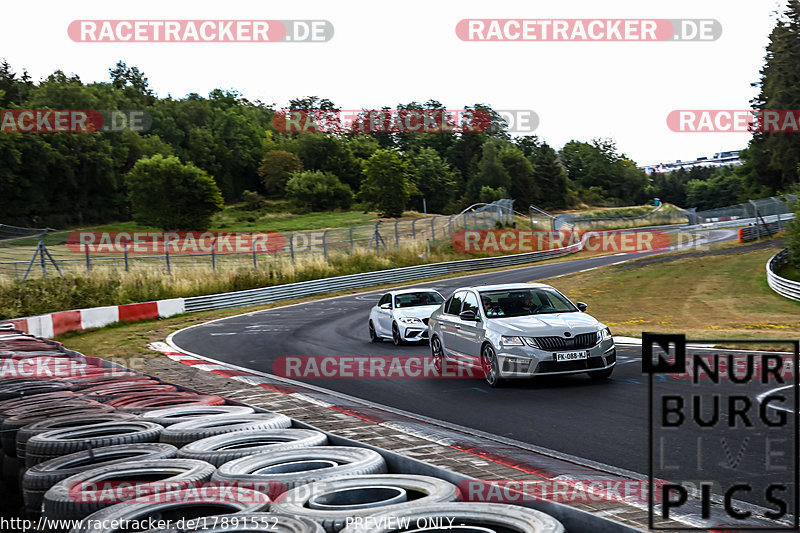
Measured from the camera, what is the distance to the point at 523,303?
482 inches

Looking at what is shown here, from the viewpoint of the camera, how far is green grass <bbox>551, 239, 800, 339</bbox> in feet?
64.6

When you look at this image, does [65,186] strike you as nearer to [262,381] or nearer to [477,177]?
[477,177]

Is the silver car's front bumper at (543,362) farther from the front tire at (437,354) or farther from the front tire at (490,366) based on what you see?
the front tire at (437,354)

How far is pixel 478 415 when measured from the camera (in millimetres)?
9445

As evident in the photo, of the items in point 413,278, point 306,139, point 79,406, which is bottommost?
point 413,278

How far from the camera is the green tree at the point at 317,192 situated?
4171 inches

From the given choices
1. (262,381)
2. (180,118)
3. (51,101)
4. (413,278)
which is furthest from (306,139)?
(262,381)

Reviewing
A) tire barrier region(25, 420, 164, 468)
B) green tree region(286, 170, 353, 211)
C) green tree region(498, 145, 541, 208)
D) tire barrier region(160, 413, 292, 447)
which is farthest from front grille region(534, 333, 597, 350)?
green tree region(498, 145, 541, 208)

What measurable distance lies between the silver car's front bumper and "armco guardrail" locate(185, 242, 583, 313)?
878 inches

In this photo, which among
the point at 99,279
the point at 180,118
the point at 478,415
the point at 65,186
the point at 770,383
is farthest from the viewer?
the point at 180,118

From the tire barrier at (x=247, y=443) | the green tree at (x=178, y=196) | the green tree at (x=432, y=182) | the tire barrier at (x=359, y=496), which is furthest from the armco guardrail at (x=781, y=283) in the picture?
the green tree at (x=432, y=182)

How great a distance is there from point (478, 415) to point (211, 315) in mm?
22321

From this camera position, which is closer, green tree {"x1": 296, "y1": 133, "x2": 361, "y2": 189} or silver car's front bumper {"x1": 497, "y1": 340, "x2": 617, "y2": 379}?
silver car's front bumper {"x1": 497, "y1": 340, "x2": 617, "y2": 379}

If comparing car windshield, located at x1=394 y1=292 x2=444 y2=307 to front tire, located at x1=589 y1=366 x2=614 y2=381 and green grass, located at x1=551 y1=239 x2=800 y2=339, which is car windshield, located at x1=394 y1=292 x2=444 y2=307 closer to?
green grass, located at x1=551 y1=239 x2=800 y2=339
